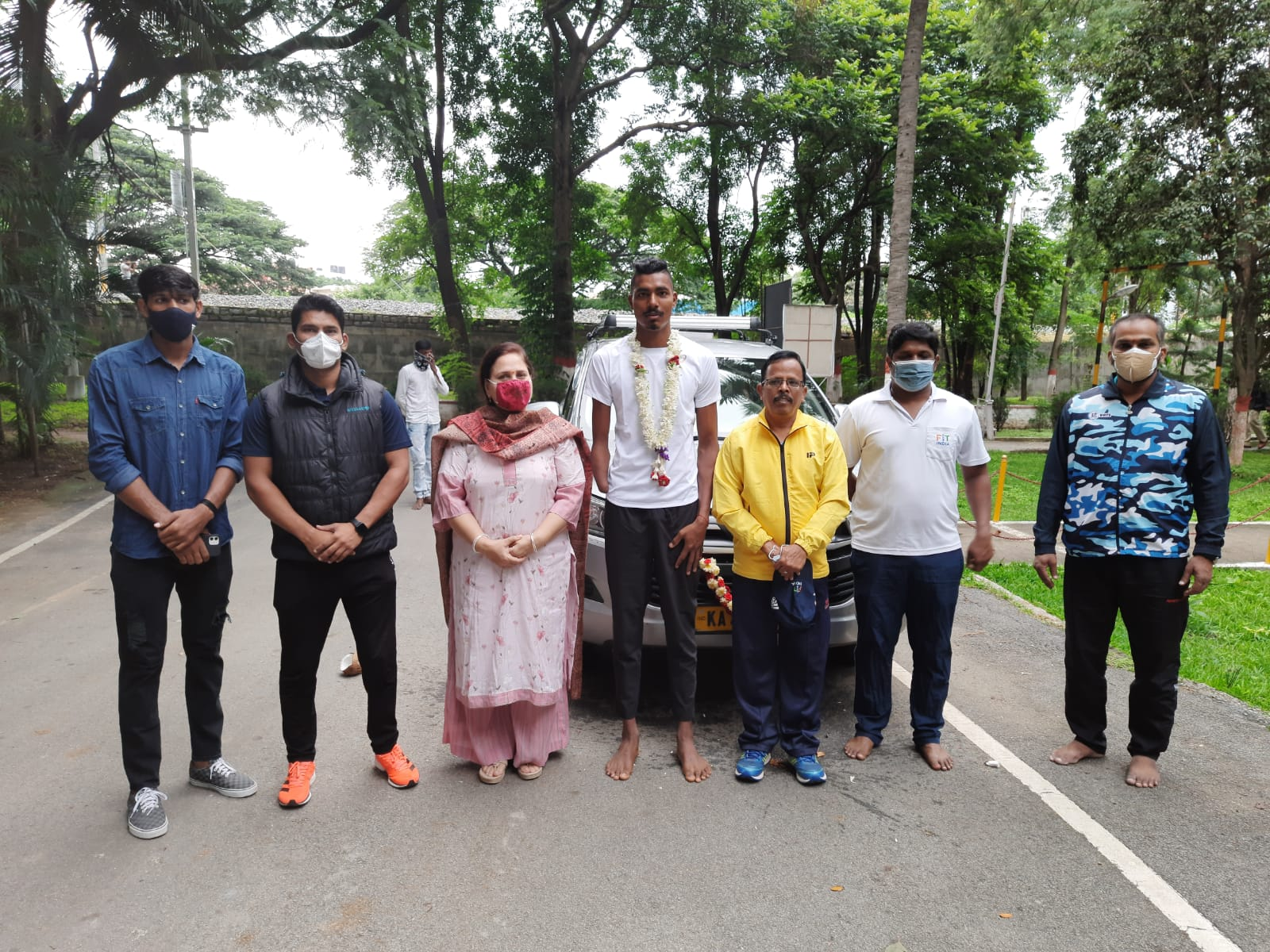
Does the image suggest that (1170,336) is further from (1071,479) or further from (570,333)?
(1071,479)

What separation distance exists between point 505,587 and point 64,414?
59.4 ft

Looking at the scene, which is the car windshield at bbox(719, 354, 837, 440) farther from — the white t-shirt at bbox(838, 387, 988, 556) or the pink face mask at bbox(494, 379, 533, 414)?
the pink face mask at bbox(494, 379, 533, 414)

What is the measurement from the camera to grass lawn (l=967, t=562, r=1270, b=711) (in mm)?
5164

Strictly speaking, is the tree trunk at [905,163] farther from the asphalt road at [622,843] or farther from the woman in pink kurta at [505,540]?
the woman in pink kurta at [505,540]

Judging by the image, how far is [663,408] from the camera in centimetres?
388

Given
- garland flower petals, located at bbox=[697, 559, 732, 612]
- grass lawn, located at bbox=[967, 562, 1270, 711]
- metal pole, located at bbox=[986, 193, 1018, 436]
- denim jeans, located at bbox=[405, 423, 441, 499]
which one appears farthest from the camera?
metal pole, located at bbox=[986, 193, 1018, 436]

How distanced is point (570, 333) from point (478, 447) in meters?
14.8

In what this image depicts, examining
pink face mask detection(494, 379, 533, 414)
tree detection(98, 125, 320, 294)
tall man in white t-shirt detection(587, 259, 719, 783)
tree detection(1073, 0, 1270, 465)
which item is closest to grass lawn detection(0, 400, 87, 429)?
tree detection(98, 125, 320, 294)

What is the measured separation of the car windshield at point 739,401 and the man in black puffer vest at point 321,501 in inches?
74.7

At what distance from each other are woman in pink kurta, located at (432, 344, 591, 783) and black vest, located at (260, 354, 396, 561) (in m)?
0.32

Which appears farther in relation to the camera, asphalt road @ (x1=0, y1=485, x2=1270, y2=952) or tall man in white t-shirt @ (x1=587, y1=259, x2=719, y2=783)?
tall man in white t-shirt @ (x1=587, y1=259, x2=719, y2=783)

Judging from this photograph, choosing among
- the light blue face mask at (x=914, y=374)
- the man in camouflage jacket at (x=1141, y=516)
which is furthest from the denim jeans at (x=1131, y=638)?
the light blue face mask at (x=914, y=374)

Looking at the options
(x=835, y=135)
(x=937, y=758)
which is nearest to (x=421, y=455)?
(x=937, y=758)

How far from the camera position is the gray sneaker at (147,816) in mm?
3277
